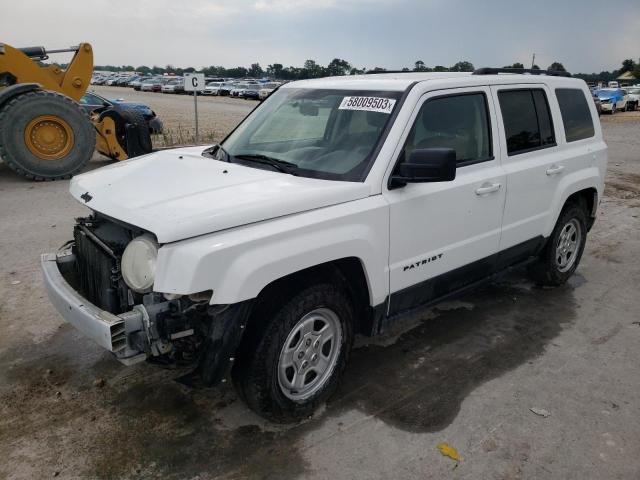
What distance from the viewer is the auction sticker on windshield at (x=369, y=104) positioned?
141 inches

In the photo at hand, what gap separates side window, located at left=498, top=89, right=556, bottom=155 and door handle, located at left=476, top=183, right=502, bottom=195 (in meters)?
0.37

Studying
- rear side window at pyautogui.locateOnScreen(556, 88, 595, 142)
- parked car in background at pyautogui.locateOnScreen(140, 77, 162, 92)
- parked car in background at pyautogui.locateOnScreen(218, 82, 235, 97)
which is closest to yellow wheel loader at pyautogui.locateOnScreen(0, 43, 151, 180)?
rear side window at pyautogui.locateOnScreen(556, 88, 595, 142)

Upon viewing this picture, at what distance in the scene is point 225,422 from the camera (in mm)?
3365

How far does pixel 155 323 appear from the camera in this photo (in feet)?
9.02

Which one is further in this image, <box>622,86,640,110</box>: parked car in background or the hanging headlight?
<box>622,86,640,110</box>: parked car in background

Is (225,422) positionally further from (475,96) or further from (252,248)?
(475,96)

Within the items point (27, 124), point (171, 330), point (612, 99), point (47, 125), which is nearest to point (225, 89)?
point (612, 99)

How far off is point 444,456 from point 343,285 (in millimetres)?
1112

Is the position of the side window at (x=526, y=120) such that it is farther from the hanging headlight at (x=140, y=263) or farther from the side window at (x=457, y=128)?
the hanging headlight at (x=140, y=263)

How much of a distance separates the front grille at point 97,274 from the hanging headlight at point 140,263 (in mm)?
163

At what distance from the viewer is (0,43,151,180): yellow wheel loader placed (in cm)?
962

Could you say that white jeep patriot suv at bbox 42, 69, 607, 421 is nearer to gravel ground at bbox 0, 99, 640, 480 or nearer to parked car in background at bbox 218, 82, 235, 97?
gravel ground at bbox 0, 99, 640, 480

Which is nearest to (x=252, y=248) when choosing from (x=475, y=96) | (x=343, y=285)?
(x=343, y=285)

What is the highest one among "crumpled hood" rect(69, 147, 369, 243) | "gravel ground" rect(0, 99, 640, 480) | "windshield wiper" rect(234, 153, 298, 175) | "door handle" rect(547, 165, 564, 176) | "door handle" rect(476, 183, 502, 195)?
"windshield wiper" rect(234, 153, 298, 175)
